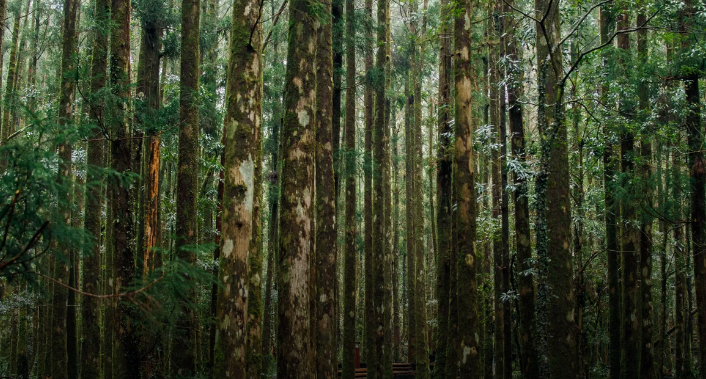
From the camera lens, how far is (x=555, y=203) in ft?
30.2

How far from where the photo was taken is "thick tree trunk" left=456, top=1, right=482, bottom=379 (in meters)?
8.03

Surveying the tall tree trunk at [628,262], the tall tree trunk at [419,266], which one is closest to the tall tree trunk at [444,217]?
the tall tree trunk at [419,266]

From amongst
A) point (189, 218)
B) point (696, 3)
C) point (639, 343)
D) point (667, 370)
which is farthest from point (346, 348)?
point (667, 370)

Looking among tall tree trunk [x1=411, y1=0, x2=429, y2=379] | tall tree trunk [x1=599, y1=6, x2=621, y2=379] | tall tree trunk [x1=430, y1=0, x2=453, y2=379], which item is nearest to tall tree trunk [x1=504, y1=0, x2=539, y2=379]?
tall tree trunk [x1=430, y1=0, x2=453, y2=379]

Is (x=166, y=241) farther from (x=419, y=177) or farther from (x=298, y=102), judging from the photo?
(x=298, y=102)

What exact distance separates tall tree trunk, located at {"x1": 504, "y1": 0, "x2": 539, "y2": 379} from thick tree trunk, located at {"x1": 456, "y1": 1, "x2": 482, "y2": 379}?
160cm

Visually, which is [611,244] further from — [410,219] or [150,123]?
[150,123]

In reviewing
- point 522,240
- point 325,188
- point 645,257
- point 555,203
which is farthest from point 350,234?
point 645,257

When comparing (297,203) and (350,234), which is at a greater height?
(297,203)

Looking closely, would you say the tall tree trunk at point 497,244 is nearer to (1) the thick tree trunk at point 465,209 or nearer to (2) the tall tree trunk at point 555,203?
(2) the tall tree trunk at point 555,203

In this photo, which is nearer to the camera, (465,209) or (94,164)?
(465,209)

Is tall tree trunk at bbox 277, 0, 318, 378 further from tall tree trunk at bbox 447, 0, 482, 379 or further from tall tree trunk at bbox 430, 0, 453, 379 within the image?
tall tree trunk at bbox 430, 0, 453, 379

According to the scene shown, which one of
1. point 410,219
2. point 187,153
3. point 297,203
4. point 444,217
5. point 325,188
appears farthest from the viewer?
point 410,219

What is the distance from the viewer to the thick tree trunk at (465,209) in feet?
26.3
